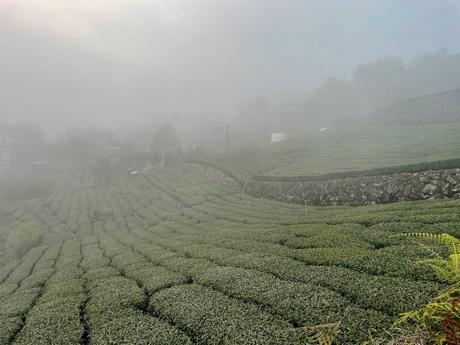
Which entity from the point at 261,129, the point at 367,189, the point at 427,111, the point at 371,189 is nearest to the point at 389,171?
the point at 371,189

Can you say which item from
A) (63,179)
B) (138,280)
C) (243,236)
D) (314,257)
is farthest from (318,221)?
(63,179)

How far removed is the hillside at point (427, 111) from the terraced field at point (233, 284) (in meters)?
68.5

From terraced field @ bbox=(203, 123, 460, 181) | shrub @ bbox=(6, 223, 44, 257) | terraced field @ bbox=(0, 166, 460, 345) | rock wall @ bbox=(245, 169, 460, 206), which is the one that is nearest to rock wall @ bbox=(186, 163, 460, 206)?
rock wall @ bbox=(245, 169, 460, 206)

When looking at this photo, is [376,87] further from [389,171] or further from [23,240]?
[23,240]

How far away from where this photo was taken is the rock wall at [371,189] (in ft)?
93.4

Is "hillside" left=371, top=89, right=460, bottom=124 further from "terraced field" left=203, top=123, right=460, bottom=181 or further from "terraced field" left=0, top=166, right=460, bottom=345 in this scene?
"terraced field" left=0, top=166, right=460, bottom=345

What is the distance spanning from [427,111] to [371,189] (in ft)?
216

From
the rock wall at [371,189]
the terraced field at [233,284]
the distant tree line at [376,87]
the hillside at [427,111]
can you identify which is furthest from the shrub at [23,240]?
the distant tree line at [376,87]

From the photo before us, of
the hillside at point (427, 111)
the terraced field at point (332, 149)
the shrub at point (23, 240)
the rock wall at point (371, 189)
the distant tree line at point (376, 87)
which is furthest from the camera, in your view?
the distant tree line at point (376, 87)

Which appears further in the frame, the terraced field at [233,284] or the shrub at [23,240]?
the shrub at [23,240]

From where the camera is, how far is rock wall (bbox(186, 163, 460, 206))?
2855cm

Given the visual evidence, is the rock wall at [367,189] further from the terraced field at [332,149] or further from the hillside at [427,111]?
the hillside at [427,111]

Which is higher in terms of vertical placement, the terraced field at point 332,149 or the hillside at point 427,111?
the hillside at point 427,111

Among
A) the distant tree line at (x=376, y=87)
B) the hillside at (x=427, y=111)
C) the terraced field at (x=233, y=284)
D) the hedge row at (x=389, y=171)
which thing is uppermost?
the distant tree line at (x=376, y=87)
